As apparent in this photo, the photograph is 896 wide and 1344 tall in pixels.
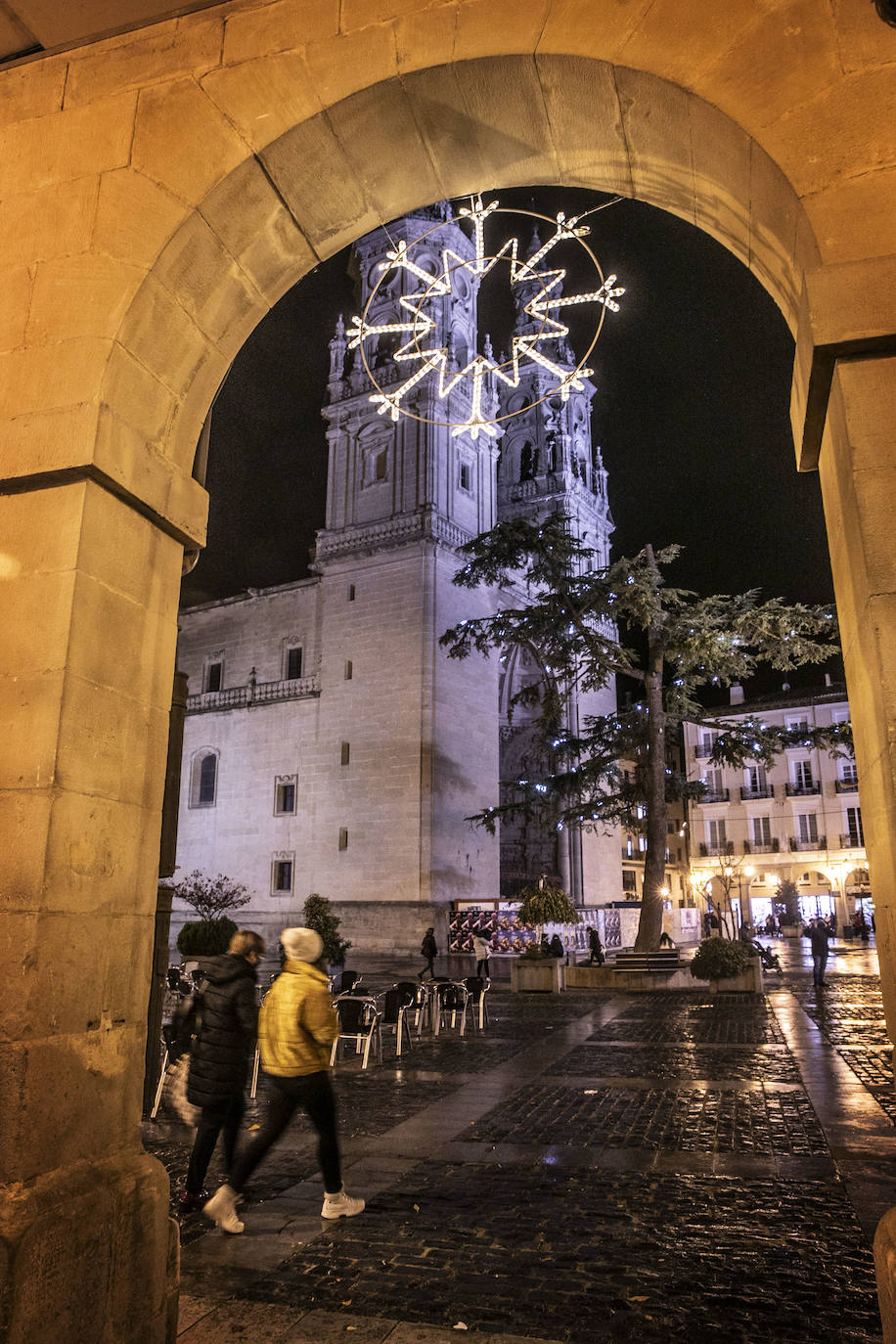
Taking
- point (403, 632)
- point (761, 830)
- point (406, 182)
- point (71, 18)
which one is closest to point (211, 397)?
point (406, 182)

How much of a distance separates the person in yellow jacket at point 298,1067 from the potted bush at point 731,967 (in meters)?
14.4

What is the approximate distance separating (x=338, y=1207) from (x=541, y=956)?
15.2 m

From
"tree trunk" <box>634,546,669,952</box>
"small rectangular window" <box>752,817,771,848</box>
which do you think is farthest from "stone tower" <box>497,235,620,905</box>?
"tree trunk" <box>634,546,669,952</box>

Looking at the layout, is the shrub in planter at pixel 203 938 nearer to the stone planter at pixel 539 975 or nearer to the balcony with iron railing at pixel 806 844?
the stone planter at pixel 539 975

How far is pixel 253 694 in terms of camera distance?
1406 inches

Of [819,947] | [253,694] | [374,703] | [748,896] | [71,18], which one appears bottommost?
[819,947]

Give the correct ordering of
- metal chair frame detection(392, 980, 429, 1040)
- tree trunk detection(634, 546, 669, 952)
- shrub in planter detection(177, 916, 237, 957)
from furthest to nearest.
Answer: tree trunk detection(634, 546, 669, 952), shrub in planter detection(177, 916, 237, 957), metal chair frame detection(392, 980, 429, 1040)

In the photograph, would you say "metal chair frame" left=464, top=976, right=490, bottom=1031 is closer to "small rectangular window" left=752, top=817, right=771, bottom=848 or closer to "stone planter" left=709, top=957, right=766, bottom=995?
"stone planter" left=709, top=957, right=766, bottom=995

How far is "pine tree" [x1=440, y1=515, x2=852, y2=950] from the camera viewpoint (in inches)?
777

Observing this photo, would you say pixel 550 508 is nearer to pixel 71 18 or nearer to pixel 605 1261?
pixel 71 18

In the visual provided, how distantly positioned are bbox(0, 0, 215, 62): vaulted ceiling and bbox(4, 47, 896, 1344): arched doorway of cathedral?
32.9 inches

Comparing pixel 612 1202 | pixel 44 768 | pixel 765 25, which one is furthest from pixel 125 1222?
pixel 765 25

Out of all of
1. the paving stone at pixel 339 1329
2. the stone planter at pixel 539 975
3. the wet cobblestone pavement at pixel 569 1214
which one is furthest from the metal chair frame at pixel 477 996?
the paving stone at pixel 339 1329

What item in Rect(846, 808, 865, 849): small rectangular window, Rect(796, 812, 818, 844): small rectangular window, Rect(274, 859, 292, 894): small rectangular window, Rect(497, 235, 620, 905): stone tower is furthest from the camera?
Rect(796, 812, 818, 844): small rectangular window
